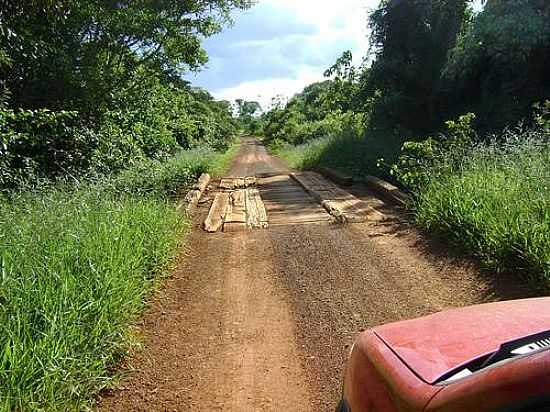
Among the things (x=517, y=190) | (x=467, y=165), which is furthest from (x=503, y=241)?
(x=467, y=165)

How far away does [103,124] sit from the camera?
11.9 m

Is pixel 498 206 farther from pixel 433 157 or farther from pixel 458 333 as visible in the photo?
pixel 458 333

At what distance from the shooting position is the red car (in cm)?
122

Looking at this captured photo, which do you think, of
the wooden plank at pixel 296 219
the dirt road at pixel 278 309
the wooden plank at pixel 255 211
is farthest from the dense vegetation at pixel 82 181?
the wooden plank at pixel 296 219

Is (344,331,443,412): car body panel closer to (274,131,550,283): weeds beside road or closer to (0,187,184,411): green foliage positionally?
(0,187,184,411): green foliage

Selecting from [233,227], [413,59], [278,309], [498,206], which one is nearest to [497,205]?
[498,206]

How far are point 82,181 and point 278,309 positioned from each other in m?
4.28

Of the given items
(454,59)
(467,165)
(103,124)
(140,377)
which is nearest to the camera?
(140,377)

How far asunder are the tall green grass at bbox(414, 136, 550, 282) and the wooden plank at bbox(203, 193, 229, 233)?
314 centimetres

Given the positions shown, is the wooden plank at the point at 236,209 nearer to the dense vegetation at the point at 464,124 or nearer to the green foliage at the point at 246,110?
Result: the dense vegetation at the point at 464,124

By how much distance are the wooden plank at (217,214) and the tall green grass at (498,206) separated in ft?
10.3

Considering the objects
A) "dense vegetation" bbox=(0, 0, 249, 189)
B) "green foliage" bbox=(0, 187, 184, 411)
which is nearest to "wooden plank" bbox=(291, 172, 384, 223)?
"green foliage" bbox=(0, 187, 184, 411)

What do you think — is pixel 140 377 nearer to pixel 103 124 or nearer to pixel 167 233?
pixel 167 233

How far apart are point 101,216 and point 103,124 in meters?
7.21
